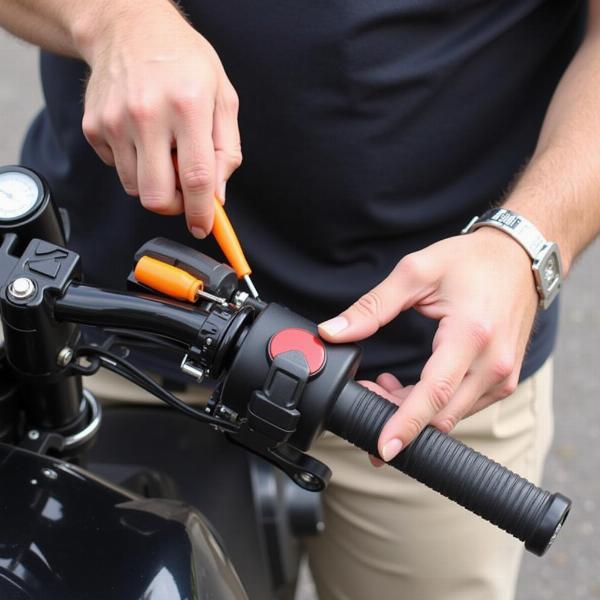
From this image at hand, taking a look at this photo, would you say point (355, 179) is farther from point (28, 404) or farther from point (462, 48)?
point (28, 404)

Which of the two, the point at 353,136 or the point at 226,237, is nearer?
the point at 226,237

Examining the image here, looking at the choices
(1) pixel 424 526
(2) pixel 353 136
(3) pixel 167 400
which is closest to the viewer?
(3) pixel 167 400

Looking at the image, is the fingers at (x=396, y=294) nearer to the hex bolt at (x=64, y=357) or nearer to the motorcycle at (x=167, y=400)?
the motorcycle at (x=167, y=400)

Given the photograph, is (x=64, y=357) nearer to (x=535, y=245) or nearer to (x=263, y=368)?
(x=263, y=368)

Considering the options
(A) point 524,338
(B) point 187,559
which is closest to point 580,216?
(A) point 524,338

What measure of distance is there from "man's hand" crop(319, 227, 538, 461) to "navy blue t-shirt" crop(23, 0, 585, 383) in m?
0.28

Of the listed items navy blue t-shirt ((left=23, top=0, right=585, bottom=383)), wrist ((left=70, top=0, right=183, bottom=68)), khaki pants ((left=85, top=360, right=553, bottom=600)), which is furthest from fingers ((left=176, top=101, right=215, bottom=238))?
khaki pants ((left=85, top=360, right=553, bottom=600))

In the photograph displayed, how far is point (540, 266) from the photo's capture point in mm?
1033

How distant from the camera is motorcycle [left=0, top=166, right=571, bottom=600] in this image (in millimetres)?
797

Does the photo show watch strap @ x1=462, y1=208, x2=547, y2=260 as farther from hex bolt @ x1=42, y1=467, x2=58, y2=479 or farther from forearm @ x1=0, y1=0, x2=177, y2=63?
hex bolt @ x1=42, y1=467, x2=58, y2=479

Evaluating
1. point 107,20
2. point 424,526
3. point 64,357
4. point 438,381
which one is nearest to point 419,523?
point 424,526

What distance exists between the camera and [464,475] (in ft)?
2.70

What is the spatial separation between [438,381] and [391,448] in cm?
9

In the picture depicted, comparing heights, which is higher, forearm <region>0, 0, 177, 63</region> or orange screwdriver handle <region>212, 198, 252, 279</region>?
forearm <region>0, 0, 177, 63</region>
